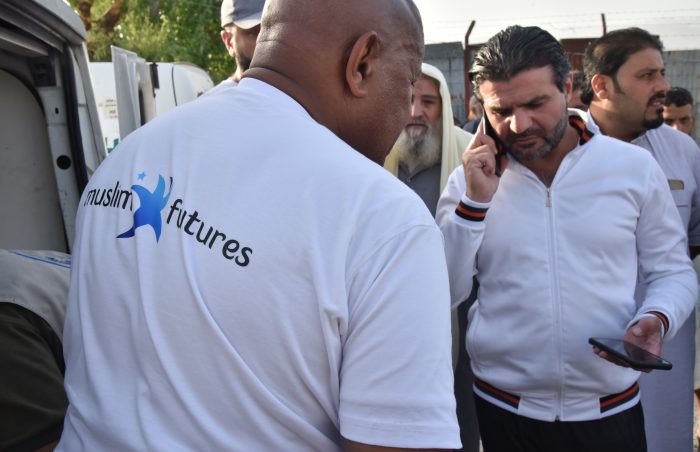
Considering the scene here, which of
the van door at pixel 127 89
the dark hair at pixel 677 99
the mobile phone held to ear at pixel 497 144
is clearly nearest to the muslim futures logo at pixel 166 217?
the mobile phone held to ear at pixel 497 144

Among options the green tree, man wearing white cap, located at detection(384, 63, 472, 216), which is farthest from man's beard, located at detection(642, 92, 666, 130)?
the green tree

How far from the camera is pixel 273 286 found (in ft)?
3.66

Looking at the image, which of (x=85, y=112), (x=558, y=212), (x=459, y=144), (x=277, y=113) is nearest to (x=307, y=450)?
(x=277, y=113)

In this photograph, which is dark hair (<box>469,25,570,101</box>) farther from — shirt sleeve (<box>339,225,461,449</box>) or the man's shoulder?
shirt sleeve (<box>339,225,461,449</box>)

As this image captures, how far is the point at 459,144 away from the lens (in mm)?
3822

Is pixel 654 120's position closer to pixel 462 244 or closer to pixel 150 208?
pixel 462 244

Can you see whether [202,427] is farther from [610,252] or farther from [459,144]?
[459,144]

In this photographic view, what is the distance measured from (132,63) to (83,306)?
11.3ft

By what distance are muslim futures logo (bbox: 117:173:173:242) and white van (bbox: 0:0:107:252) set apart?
190 centimetres

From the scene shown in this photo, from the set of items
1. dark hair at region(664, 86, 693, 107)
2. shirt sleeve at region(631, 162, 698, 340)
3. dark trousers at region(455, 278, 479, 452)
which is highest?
dark hair at region(664, 86, 693, 107)

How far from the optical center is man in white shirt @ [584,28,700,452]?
132 inches

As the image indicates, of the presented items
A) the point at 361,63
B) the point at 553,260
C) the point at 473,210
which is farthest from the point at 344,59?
the point at 553,260

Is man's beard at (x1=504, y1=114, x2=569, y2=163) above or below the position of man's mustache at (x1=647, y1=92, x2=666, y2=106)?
below

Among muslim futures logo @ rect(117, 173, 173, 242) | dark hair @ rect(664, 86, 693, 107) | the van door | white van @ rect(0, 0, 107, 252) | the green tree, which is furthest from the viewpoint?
the green tree
